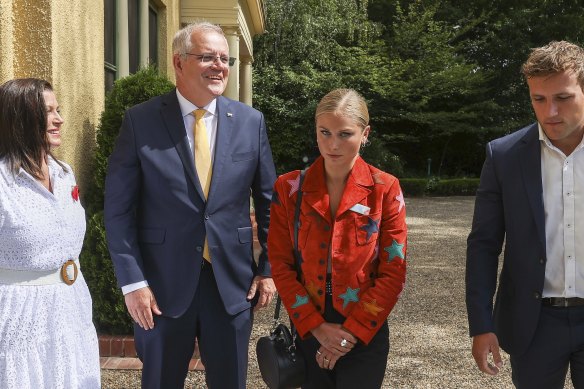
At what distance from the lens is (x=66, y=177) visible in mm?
2865

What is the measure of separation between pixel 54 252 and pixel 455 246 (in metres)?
9.93

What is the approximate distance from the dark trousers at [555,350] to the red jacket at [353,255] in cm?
59

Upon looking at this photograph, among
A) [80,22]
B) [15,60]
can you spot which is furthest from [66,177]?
[80,22]

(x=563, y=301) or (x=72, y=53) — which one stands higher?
(x=72, y=53)

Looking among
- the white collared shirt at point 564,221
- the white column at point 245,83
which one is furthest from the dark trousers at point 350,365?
the white column at point 245,83

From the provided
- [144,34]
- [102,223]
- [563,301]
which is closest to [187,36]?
[563,301]

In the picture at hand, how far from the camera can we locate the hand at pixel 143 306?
292cm

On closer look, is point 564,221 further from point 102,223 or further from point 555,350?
point 102,223

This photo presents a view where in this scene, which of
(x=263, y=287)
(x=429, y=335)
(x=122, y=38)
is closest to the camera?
(x=263, y=287)

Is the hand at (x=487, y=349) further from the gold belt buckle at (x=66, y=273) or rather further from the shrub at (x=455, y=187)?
the shrub at (x=455, y=187)

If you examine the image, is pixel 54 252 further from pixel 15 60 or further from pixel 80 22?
pixel 80 22

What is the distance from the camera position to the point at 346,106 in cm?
270

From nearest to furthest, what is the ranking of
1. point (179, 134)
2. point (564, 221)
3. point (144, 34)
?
1. point (564, 221)
2. point (179, 134)
3. point (144, 34)

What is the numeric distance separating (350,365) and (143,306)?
947 mm
